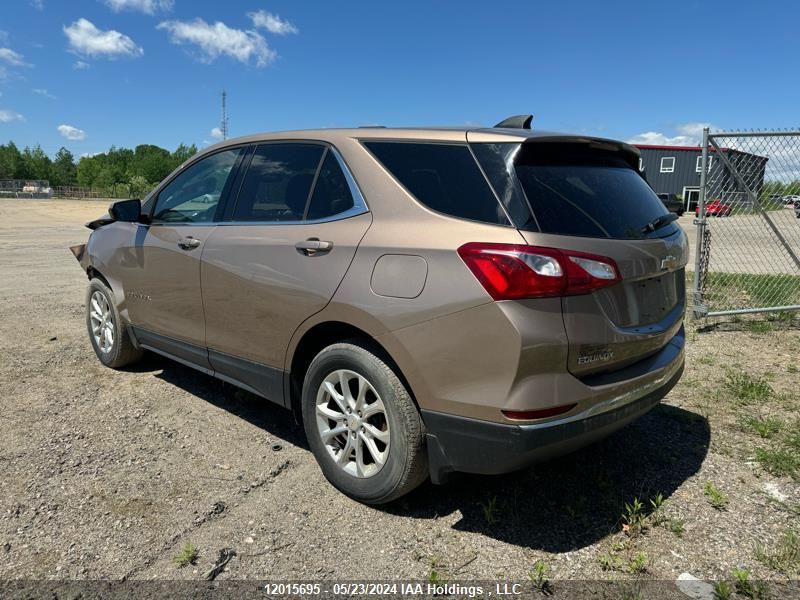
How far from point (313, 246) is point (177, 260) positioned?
56.5 inches

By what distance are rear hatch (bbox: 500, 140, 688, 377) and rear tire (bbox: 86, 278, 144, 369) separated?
366cm

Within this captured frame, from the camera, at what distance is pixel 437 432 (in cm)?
255

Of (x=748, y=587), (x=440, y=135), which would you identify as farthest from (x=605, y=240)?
(x=748, y=587)

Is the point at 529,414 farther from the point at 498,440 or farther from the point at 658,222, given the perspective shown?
the point at 658,222

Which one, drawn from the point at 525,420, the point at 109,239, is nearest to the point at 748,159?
the point at 525,420

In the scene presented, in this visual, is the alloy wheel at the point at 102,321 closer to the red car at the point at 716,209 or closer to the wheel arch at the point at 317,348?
the wheel arch at the point at 317,348

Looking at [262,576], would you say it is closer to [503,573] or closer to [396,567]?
[396,567]

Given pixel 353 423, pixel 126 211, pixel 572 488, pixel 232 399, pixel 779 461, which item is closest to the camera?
pixel 353 423

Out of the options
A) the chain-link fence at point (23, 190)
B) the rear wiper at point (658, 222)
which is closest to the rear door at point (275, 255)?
the rear wiper at point (658, 222)

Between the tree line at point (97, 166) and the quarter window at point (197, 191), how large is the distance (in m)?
96.0

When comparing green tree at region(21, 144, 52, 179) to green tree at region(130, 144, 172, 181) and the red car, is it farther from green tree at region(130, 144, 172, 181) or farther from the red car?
the red car

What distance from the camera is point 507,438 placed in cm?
235

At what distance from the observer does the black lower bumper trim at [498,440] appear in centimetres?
235

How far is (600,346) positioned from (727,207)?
545cm
